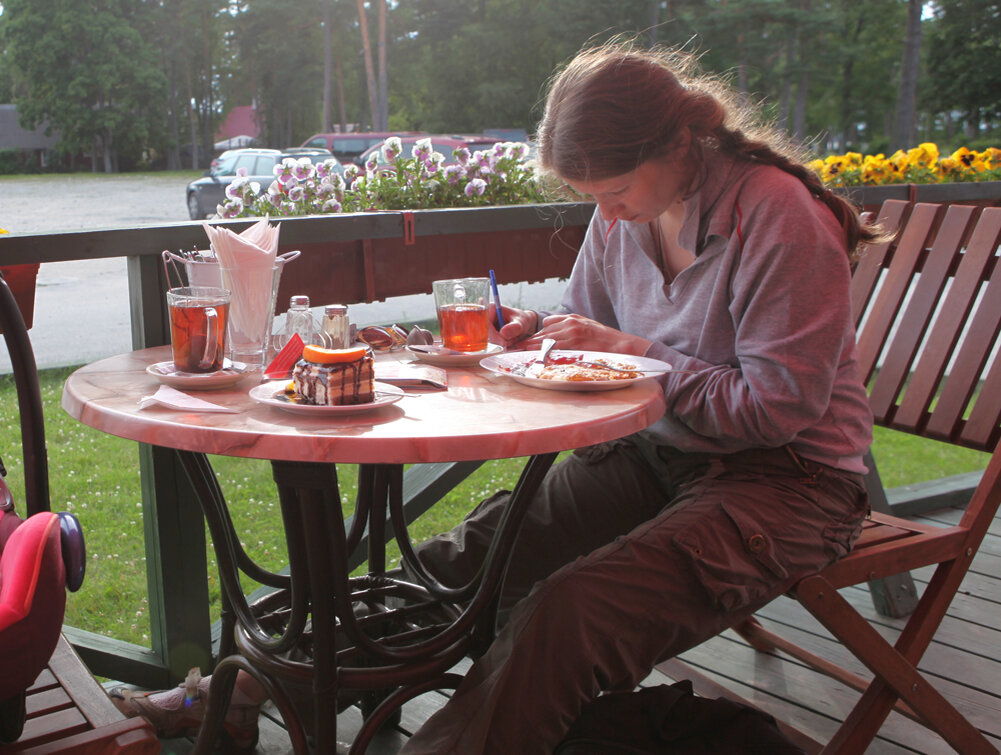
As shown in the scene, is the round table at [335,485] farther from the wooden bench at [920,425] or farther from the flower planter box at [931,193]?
the flower planter box at [931,193]

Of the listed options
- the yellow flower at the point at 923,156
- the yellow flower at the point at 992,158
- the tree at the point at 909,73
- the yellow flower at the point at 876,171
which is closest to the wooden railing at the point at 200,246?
the yellow flower at the point at 876,171

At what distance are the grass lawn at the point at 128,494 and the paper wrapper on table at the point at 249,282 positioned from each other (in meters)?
1.38

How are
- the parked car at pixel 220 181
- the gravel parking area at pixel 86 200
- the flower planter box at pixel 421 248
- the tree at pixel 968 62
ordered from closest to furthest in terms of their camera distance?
the flower planter box at pixel 421 248
the gravel parking area at pixel 86 200
the parked car at pixel 220 181
the tree at pixel 968 62

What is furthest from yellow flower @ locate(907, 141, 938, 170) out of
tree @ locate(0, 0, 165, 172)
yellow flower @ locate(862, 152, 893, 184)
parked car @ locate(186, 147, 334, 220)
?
parked car @ locate(186, 147, 334, 220)

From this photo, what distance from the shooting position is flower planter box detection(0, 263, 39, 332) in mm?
1628

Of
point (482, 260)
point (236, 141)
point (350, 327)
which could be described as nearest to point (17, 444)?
point (482, 260)

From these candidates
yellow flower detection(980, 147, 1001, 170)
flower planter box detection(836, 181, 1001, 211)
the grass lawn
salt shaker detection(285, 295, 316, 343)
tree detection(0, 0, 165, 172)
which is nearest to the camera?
salt shaker detection(285, 295, 316, 343)

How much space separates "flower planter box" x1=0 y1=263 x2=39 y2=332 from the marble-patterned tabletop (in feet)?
1.19

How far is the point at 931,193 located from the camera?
3727mm

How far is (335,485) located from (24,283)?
0.82 metres

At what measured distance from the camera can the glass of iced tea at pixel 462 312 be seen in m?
1.58

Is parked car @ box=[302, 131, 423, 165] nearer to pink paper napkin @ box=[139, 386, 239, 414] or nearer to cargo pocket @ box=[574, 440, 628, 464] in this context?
cargo pocket @ box=[574, 440, 628, 464]

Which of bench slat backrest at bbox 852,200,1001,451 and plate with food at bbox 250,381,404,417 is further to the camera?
bench slat backrest at bbox 852,200,1001,451

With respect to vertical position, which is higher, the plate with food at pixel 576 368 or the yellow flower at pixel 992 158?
the yellow flower at pixel 992 158
